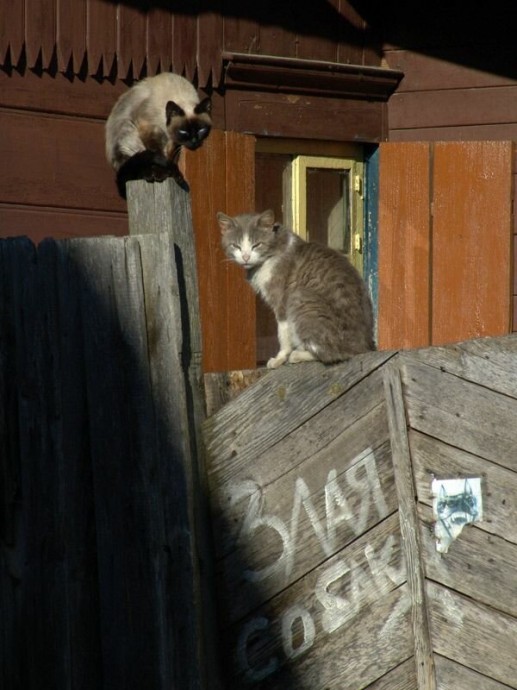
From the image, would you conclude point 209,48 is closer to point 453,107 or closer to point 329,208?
point 329,208

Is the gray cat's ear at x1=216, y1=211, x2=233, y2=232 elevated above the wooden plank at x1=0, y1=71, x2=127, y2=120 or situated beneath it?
situated beneath

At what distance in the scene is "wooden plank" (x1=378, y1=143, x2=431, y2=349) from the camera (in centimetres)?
657

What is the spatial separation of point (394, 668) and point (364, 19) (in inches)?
186

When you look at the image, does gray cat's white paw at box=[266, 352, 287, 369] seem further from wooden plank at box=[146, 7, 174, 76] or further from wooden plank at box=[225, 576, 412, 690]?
wooden plank at box=[146, 7, 174, 76]

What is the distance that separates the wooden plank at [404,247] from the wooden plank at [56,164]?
1.72 meters

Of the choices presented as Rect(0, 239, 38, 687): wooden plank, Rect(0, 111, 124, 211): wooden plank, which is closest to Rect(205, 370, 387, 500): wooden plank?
Rect(0, 239, 38, 687): wooden plank

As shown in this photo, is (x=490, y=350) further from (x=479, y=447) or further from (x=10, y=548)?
(x=10, y=548)

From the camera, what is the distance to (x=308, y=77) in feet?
21.2

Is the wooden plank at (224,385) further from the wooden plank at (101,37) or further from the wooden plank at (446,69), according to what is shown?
the wooden plank at (446,69)

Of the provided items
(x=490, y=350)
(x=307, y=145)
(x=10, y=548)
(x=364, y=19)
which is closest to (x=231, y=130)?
(x=307, y=145)

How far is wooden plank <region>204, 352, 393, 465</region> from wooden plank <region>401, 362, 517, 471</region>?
5.8 inches

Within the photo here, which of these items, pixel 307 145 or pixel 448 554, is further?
pixel 307 145

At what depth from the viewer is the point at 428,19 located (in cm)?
681

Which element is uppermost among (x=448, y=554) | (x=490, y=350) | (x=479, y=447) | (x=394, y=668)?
(x=490, y=350)
